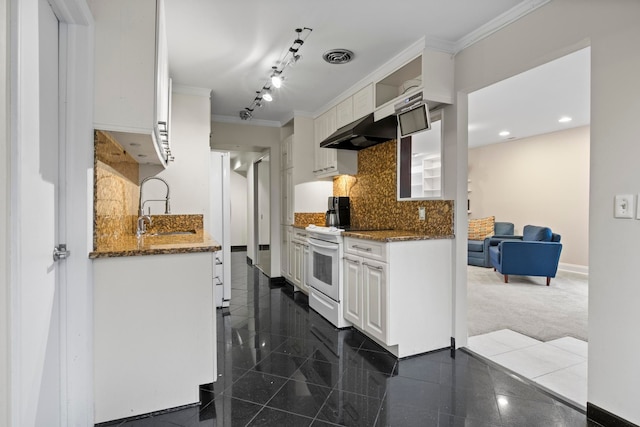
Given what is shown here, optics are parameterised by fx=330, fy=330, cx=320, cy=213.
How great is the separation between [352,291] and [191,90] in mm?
2840

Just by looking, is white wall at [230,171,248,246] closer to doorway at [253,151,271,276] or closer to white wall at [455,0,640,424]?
doorway at [253,151,271,276]

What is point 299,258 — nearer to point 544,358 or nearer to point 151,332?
point 151,332

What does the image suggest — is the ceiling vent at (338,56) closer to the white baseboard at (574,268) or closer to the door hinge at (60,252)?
the door hinge at (60,252)

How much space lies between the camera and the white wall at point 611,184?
1.67 metres

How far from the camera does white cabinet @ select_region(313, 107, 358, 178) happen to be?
4.11 metres

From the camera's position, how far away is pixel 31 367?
1226mm

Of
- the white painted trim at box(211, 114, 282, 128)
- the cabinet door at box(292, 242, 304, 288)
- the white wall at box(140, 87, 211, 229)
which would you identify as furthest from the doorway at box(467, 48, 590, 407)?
the white wall at box(140, 87, 211, 229)

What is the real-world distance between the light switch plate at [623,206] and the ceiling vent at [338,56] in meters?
2.22

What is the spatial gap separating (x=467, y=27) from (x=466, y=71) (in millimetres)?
314

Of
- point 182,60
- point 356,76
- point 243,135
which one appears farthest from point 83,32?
point 243,135

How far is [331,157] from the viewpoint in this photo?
166 inches

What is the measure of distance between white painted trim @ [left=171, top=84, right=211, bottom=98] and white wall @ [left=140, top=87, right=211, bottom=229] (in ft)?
0.03

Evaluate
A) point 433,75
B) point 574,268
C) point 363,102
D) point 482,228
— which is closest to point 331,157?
point 363,102

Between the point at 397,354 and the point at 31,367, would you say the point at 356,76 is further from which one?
the point at 31,367
